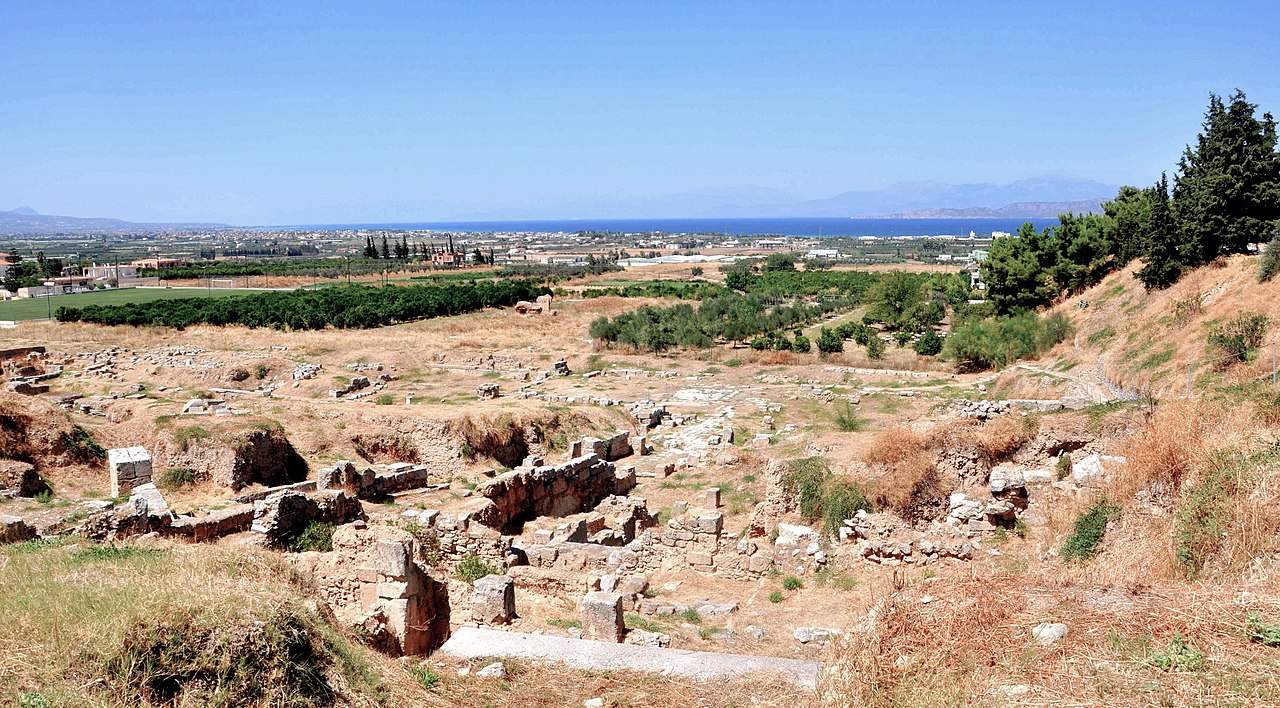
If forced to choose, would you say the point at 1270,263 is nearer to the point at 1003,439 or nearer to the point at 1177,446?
the point at 1003,439

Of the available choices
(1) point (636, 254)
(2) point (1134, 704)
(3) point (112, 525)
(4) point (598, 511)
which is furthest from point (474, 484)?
(1) point (636, 254)

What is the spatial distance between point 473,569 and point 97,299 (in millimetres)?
83957

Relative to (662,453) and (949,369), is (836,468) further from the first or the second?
(949,369)

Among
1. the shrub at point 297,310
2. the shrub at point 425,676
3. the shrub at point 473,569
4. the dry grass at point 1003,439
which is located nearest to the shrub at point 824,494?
the dry grass at point 1003,439

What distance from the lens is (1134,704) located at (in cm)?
681

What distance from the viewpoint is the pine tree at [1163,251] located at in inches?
1436

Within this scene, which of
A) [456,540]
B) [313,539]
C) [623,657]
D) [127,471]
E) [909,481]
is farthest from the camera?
[127,471]

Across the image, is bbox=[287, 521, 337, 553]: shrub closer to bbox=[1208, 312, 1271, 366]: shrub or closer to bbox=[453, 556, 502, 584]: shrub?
bbox=[453, 556, 502, 584]: shrub

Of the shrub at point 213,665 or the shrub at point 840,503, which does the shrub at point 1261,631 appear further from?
the shrub at point 213,665

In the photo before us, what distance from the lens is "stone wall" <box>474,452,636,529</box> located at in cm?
1728

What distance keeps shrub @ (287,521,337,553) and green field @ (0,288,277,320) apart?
6250 cm

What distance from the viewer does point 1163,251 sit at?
3703 centimetres

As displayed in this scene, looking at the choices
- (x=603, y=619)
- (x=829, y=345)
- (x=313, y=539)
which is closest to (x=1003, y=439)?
(x=603, y=619)

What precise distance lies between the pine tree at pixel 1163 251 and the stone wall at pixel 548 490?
27734mm
